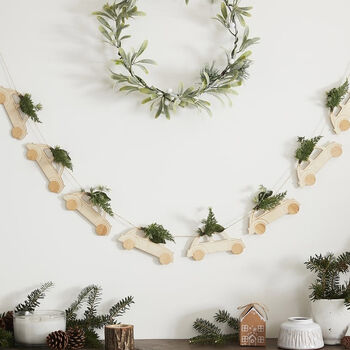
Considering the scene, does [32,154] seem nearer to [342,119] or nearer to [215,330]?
[215,330]

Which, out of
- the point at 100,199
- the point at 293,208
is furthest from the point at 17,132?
the point at 293,208

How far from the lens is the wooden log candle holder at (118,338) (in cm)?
174

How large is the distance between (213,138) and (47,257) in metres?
0.58

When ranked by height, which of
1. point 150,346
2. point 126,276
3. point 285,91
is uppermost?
point 285,91

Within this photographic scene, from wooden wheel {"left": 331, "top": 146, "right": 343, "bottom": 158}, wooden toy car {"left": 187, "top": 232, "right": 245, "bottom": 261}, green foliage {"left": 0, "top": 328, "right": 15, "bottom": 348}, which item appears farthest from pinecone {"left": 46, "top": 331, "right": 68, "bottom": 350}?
Result: wooden wheel {"left": 331, "top": 146, "right": 343, "bottom": 158}

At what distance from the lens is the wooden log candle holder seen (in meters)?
1.74

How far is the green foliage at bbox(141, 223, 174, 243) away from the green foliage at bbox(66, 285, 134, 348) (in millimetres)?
179

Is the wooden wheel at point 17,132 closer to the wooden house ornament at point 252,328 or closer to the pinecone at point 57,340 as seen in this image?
the pinecone at point 57,340

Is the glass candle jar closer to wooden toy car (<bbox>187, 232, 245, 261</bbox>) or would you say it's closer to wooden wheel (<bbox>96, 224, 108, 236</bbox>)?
wooden wheel (<bbox>96, 224, 108, 236</bbox>)

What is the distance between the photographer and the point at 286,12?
199cm

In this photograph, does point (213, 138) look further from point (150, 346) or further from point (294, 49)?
point (150, 346)

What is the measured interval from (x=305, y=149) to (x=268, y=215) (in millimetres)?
218

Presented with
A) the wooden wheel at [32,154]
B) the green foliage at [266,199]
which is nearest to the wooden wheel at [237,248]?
the green foliage at [266,199]

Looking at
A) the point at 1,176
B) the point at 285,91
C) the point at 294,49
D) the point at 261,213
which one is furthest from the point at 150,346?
the point at 294,49
